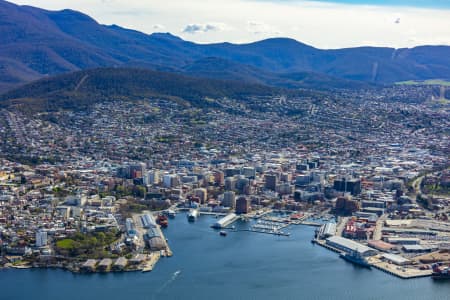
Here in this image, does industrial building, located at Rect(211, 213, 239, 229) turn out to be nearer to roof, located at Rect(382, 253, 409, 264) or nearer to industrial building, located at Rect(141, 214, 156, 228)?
industrial building, located at Rect(141, 214, 156, 228)

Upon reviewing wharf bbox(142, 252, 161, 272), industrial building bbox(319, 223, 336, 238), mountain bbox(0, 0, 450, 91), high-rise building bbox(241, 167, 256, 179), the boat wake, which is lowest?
the boat wake

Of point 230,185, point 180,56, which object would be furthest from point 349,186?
point 180,56

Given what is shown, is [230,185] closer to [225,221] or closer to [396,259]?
[225,221]

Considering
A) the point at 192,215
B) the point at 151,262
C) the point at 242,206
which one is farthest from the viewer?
the point at 242,206

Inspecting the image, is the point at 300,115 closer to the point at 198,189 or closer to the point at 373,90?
the point at 373,90

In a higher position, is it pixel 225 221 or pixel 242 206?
pixel 242 206

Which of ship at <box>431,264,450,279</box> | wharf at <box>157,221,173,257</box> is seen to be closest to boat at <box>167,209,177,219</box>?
wharf at <box>157,221,173,257</box>
